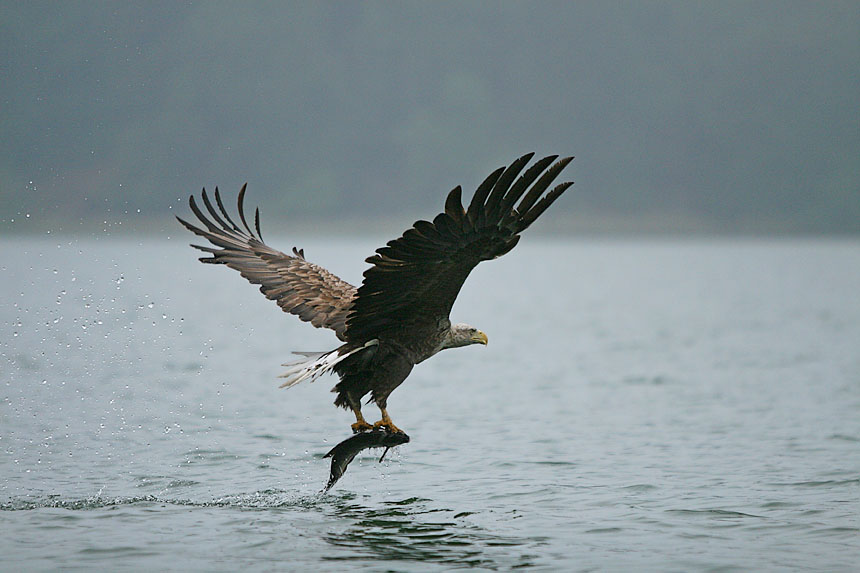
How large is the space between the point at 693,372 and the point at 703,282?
3226cm

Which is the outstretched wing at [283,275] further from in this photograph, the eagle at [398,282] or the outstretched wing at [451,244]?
the outstretched wing at [451,244]

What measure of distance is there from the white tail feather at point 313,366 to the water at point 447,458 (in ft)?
3.16

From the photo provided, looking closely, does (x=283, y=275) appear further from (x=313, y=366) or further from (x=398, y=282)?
(x=398, y=282)

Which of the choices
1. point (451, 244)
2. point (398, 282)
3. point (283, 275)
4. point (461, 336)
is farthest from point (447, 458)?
point (451, 244)

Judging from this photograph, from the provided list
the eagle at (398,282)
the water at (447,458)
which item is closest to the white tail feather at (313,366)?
the eagle at (398,282)

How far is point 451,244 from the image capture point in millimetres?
6621

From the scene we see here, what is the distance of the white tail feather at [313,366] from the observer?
7.01 m

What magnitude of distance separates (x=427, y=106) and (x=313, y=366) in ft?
365

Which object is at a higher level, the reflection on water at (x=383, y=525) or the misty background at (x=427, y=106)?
the misty background at (x=427, y=106)

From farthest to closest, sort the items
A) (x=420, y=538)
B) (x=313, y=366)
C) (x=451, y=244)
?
(x=420, y=538) → (x=313, y=366) → (x=451, y=244)

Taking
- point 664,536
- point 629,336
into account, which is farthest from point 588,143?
point 664,536

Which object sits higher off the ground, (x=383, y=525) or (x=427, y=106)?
(x=427, y=106)

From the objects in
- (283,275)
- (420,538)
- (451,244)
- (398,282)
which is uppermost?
(283,275)

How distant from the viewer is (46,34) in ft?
307
